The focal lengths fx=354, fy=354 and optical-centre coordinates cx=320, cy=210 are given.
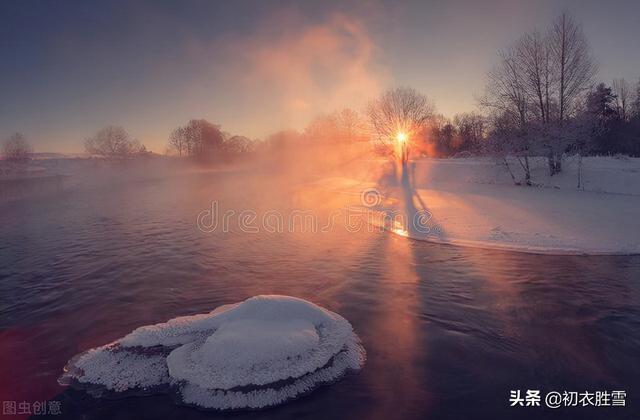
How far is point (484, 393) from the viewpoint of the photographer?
17.9 feet

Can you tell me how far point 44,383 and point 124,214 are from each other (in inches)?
748

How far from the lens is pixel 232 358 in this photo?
18.9ft

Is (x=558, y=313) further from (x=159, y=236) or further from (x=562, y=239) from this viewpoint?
(x=159, y=236)

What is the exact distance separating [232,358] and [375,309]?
3.76m

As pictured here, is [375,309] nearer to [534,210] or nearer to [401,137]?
[534,210]
